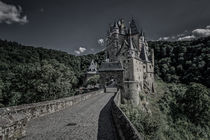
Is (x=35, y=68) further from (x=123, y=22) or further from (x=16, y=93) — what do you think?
(x=123, y=22)

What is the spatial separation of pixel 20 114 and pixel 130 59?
32.9 m

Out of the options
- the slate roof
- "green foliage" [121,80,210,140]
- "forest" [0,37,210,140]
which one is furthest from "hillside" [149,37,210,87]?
the slate roof

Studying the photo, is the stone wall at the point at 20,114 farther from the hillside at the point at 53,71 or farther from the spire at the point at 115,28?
the spire at the point at 115,28

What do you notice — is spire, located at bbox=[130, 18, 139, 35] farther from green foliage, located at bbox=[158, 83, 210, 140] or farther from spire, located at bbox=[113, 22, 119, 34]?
green foliage, located at bbox=[158, 83, 210, 140]

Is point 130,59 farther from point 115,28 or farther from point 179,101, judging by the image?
point 179,101

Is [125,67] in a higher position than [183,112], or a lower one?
higher

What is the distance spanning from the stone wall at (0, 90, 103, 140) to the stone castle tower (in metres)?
17.0

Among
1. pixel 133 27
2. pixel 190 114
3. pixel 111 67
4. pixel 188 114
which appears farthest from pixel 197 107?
pixel 133 27

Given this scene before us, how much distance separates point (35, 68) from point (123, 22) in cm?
3993

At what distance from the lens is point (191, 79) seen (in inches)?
2739

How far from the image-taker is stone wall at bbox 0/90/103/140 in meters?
4.87

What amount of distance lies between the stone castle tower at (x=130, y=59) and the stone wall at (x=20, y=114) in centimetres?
1695

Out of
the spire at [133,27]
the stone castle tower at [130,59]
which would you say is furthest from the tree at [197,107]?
the spire at [133,27]

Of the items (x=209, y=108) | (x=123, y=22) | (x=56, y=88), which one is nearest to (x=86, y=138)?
(x=56, y=88)
